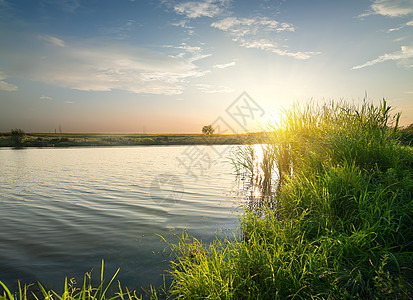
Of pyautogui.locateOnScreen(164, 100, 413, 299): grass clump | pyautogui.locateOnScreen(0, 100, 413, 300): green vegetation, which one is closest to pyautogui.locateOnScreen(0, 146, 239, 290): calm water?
pyautogui.locateOnScreen(0, 100, 413, 300): green vegetation

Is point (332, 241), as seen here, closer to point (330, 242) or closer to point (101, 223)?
point (330, 242)

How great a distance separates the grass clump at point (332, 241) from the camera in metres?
3.29

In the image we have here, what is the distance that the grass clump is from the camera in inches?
130

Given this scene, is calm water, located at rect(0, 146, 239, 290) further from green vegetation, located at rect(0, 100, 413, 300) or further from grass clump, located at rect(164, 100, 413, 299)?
grass clump, located at rect(164, 100, 413, 299)

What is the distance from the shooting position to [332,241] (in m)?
4.10

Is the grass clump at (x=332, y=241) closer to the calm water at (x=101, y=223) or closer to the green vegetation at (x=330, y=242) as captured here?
the green vegetation at (x=330, y=242)

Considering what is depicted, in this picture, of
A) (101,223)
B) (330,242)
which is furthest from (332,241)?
(101,223)

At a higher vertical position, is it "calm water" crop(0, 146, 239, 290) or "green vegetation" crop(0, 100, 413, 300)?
"green vegetation" crop(0, 100, 413, 300)

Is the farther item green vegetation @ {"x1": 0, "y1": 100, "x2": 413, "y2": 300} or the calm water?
the calm water

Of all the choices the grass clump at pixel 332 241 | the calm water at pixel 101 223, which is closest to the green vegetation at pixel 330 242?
the grass clump at pixel 332 241

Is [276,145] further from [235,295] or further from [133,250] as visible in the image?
[235,295]

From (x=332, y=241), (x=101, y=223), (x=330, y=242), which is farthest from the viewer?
(x=101, y=223)

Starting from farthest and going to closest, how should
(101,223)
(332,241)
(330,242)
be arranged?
(101,223) → (332,241) → (330,242)

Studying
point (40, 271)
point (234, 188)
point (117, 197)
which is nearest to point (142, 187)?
point (117, 197)
